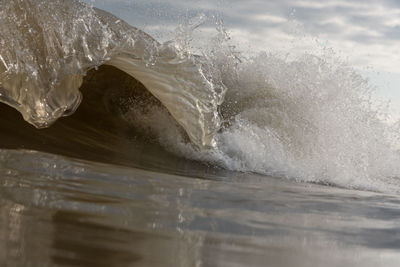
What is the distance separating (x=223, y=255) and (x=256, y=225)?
514 mm

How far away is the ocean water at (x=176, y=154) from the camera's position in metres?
1.44

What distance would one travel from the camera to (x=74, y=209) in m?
1.63

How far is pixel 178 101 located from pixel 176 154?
0.44 meters

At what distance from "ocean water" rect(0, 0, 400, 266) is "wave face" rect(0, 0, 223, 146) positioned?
0.4 inches

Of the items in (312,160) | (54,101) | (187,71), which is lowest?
(312,160)

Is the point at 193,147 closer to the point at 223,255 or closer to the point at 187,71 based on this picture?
the point at 187,71

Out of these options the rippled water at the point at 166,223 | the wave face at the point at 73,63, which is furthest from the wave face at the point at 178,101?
the rippled water at the point at 166,223

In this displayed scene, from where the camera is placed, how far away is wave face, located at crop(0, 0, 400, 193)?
3.91 metres

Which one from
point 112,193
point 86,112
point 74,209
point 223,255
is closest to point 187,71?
point 86,112

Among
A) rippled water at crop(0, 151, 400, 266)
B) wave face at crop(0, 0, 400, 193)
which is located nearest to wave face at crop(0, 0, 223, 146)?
wave face at crop(0, 0, 400, 193)

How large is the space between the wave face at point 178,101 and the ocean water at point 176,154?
0.6 inches

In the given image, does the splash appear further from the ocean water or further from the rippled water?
the rippled water

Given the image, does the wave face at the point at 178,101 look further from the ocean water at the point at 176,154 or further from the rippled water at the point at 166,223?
the rippled water at the point at 166,223

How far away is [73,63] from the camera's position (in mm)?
4043
